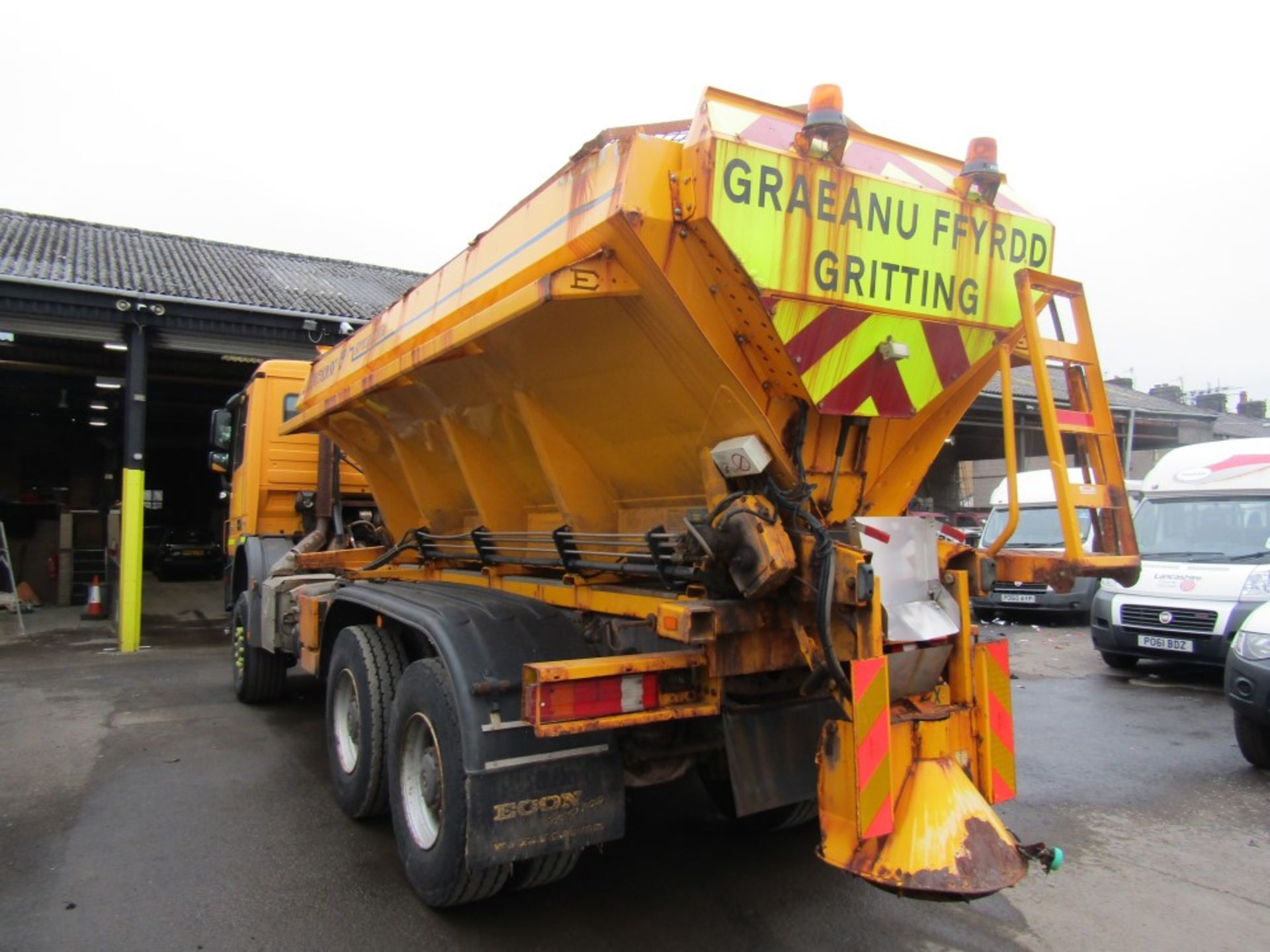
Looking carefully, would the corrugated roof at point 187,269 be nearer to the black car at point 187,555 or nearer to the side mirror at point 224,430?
the side mirror at point 224,430

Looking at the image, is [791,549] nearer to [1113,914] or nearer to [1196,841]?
[1113,914]

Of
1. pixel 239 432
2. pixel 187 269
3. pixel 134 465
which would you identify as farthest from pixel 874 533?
pixel 187 269

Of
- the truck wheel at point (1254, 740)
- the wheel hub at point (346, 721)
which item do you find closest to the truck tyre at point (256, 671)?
the wheel hub at point (346, 721)

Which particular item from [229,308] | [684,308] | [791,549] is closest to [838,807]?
[791,549]

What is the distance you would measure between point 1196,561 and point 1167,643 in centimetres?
82

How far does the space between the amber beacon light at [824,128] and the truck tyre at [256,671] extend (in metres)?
6.14

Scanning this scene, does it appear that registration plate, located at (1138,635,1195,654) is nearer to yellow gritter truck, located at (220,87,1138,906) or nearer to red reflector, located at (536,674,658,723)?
yellow gritter truck, located at (220,87,1138,906)

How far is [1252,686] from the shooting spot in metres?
5.24

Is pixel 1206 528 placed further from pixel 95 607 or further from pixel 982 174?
pixel 95 607

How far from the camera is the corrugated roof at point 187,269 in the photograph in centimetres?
1220

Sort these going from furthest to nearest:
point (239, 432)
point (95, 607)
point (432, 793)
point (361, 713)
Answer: point (95, 607), point (239, 432), point (361, 713), point (432, 793)

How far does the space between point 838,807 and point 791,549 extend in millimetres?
854

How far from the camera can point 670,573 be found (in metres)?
3.39

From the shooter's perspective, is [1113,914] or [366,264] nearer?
[1113,914]
